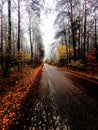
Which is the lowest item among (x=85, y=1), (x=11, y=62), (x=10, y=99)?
(x=10, y=99)

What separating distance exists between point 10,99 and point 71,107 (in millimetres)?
3190

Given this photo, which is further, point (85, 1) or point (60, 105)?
point (85, 1)

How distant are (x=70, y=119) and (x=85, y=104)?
1.63 metres

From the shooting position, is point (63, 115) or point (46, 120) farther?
point (63, 115)

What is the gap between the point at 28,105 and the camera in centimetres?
657

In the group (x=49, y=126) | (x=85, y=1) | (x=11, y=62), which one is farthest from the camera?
(x=85, y=1)

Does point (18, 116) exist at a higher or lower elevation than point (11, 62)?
lower

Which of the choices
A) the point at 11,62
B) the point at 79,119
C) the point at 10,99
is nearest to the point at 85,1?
the point at 11,62

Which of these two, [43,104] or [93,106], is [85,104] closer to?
[93,106]

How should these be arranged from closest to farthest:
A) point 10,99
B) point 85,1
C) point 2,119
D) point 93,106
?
point 2,119 → point 93,106 → point 10,99 → point 85,1

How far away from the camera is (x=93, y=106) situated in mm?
5973

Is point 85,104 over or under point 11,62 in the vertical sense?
under

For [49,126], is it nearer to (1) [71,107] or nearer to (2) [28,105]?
(1) [71,107]

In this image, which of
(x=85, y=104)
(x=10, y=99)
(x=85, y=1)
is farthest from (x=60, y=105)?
(x=85, y=1)
